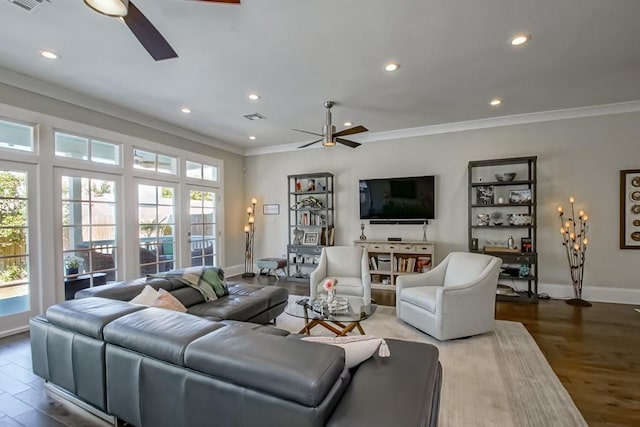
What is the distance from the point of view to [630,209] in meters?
4.41

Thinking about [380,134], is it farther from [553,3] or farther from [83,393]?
[83,393]

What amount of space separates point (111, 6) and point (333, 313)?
8.95 feet

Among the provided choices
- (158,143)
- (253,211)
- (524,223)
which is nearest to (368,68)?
(524,223)

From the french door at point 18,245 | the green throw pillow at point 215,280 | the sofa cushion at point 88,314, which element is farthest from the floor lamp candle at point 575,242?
the french door at point 18,245

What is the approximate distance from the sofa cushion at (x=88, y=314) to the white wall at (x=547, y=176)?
457 cm

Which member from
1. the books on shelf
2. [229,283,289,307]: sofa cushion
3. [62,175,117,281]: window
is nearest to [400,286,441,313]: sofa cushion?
[229,283,289,307]: sofa cushion

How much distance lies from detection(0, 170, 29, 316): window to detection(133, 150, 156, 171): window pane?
1434 mm

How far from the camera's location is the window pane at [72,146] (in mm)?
3862

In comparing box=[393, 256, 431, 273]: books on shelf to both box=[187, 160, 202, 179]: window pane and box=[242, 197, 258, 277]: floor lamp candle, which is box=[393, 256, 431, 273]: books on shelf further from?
box=[187, 160, 202, 179]: window pane

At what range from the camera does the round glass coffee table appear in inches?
110

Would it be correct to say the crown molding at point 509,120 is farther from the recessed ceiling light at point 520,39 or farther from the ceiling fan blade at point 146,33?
the ceiling fan blade at point 146,33

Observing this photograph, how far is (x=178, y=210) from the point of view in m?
5.48

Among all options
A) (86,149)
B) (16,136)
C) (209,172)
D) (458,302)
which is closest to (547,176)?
(458,302)

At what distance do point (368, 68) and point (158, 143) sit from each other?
→ 3.77m
